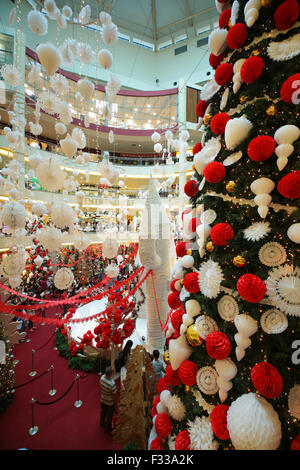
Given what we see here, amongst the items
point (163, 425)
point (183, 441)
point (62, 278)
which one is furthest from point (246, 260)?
point (62, 278)

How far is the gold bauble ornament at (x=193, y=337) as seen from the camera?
3.99ft

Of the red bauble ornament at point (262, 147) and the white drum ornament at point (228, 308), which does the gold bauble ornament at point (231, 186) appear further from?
the white drum ornament at point (228, 308)

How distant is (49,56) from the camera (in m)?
1.97

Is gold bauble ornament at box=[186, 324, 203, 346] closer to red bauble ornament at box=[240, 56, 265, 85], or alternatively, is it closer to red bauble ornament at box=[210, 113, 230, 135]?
red bauble ornament at box=[210, 113, 230, 135]

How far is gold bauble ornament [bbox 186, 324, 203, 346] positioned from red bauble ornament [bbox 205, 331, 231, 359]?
0.45 ft

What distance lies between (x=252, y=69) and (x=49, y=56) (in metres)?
1.97

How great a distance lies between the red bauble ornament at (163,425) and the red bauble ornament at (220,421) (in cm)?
40

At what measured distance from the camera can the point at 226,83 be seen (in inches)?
49.9

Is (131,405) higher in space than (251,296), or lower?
lower

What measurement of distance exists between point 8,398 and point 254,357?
15.7 feet

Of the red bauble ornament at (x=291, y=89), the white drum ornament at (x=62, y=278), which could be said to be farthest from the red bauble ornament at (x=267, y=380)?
the white drum ornament at (x=62, y=278)

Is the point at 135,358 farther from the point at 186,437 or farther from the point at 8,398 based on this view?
the point at 8,398

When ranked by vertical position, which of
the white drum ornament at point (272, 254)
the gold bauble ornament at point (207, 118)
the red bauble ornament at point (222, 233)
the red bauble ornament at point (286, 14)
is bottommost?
the white drum ornament at point (272, 254)

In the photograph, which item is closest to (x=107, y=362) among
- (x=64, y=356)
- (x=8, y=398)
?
(x=64, y=356)
